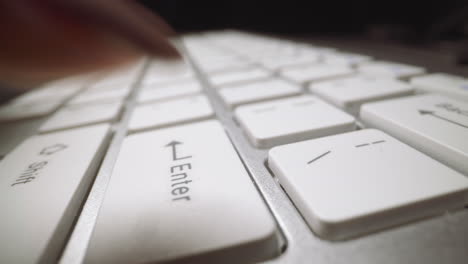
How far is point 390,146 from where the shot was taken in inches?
11.1

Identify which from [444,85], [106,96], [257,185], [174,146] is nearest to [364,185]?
[257,185]

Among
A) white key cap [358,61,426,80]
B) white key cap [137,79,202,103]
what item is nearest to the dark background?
white key cap [358,61,426,80]

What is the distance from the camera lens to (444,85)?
→ 45cm

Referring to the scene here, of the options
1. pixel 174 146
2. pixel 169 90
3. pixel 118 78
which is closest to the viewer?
pixel 174 146

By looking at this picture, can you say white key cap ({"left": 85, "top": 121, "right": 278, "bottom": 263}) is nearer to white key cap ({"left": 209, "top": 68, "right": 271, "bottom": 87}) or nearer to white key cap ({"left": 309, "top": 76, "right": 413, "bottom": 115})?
white key cap ({"left": 309, "top": 76, "right": 413, "bottom": 115})

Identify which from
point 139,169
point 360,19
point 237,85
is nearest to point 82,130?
point 139,169

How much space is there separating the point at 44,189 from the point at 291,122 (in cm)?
28

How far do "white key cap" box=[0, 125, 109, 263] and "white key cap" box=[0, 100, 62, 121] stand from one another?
0.22 metres

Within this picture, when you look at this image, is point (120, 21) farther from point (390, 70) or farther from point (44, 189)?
point (390, 70)

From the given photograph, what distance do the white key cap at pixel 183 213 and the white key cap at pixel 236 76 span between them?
0.37 m

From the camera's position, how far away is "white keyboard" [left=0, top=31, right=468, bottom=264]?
0.66ft

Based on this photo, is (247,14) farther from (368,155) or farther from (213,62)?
(368,155)

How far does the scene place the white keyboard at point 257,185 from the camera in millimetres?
200

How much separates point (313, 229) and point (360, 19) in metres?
2.22
